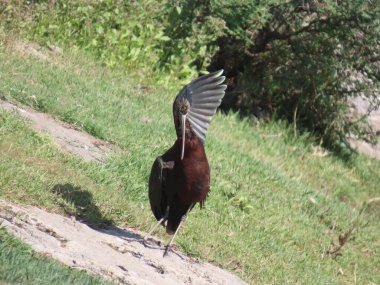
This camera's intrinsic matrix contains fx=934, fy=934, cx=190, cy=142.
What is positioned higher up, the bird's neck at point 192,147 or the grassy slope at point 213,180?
the bird's neck at point 192,147

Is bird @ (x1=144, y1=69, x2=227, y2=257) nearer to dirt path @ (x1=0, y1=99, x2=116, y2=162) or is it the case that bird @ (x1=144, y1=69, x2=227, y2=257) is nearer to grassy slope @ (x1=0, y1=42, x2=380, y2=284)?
grassy slope @ (x1=0, y1=42, x2=380, y2=284)

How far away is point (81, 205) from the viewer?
23.6ft

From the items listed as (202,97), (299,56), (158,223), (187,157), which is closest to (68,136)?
(158,223)

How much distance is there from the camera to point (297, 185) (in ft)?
35.3

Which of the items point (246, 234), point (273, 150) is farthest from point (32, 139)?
point (273, 150)

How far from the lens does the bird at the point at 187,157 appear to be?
670 centimetres

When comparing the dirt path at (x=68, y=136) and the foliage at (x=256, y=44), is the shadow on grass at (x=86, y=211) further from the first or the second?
the foliage at (x=256, y=44)

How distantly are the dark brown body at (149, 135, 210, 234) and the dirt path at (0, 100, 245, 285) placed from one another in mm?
397

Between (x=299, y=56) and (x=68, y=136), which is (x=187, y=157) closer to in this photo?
(x=68, y=136)

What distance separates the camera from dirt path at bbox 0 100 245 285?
593 cm

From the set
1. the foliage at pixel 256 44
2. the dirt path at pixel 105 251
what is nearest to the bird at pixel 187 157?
the dirt path at pixel 105 251

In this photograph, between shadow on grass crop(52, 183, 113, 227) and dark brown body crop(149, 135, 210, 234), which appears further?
shadow on grass crop(52, 183, 113, 227)

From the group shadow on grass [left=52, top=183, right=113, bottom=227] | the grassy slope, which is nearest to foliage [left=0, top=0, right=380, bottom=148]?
the grassy slope

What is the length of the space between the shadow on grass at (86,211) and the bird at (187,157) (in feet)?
0.88
